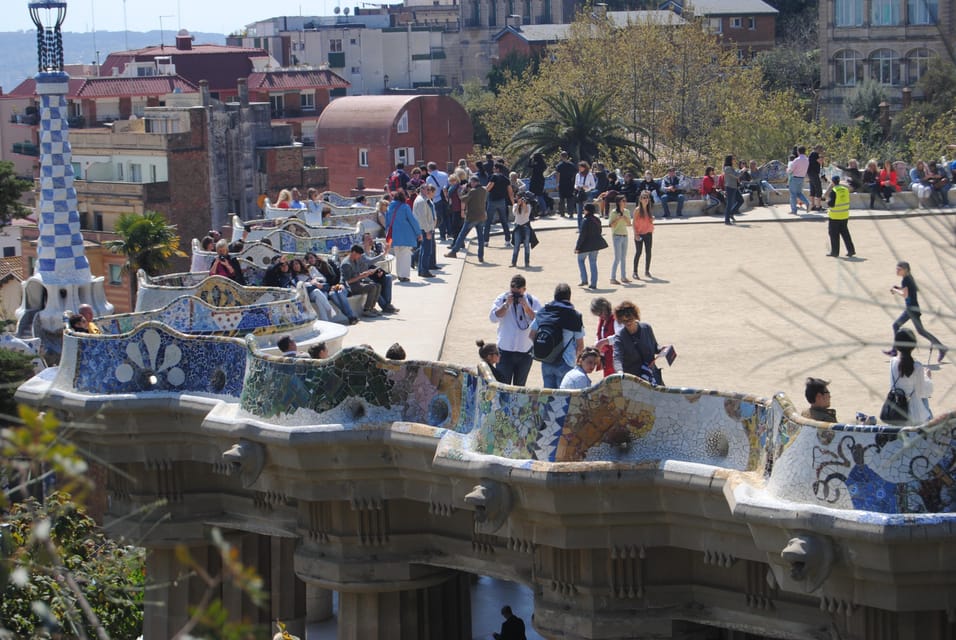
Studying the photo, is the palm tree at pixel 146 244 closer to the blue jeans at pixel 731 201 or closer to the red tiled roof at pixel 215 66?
the blue jeans at pixel 731 201

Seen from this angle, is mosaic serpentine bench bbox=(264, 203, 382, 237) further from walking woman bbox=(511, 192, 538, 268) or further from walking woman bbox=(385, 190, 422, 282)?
walking woman bbox=(511, 192, 538, 268)

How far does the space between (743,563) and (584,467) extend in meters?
1.43

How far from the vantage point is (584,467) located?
12523 millimetres

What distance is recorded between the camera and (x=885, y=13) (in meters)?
86.8

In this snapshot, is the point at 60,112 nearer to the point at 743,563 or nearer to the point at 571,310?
the point at 571,310

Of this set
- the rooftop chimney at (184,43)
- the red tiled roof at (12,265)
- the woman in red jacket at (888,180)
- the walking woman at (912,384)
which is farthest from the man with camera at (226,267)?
the rooftop chimney at (184,43)

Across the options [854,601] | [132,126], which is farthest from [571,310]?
[132,126]

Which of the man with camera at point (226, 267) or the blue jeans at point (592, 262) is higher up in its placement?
the man with camera at point (226, 267)

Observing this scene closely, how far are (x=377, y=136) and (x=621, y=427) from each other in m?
63.7

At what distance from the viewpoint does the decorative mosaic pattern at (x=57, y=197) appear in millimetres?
29219

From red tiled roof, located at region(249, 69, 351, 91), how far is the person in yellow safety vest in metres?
72.5

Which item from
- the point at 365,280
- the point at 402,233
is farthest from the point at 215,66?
the point at 365,280

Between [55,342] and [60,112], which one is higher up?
[60,112]

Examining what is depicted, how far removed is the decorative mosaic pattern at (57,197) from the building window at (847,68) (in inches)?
2495
